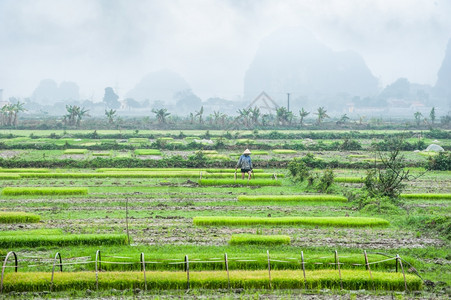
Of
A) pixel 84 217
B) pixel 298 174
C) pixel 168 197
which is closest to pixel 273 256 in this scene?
pixel 84 217

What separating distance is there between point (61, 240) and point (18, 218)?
3000mm

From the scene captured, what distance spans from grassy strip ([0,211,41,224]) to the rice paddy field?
0.03 meters

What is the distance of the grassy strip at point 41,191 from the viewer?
18.3m

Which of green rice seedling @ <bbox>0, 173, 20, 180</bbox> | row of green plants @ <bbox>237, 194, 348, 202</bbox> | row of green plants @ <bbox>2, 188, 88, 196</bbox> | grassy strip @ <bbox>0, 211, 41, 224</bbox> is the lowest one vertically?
row of green plants @ <bbox>237, 194, 348, 202</bbox>

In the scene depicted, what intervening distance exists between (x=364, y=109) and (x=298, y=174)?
149880mm

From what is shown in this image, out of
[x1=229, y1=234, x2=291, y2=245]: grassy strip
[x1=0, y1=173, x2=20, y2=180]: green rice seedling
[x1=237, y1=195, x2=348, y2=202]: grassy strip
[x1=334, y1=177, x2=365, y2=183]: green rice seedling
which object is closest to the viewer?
[x1=229, y1=234, x2=291, y2=245]: grassy strip

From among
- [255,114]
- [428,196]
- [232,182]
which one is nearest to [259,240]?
[428,196]

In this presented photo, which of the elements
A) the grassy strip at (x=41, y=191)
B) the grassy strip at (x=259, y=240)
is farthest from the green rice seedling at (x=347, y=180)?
the grassy strip at (x=259, y=240)

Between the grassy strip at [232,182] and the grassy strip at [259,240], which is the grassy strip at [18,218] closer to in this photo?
the grassy strip at [259,240]

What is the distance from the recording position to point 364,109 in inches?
6540

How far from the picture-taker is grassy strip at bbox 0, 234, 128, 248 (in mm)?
11273

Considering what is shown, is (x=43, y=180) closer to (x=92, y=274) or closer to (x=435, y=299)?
(x=92, y=274)

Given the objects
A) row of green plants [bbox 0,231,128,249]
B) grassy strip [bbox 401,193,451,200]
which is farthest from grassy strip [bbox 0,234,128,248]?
grassy strip [bbox 401,193,451,200]

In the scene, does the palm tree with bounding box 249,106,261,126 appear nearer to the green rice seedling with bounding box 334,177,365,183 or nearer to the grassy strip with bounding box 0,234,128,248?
the green rice seedling with bounding box 334,177,365,183
